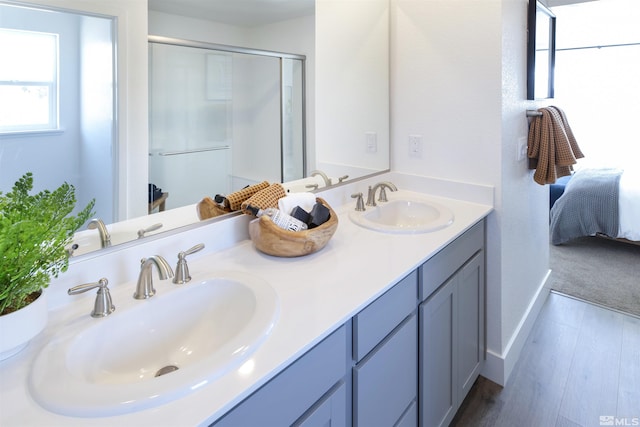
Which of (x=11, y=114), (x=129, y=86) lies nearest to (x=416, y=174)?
(x=129, y=86)

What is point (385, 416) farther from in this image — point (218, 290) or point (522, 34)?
point (522, 34)

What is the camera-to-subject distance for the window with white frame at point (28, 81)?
2.90ft

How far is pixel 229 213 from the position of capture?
1398 mm

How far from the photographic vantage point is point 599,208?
136 inches

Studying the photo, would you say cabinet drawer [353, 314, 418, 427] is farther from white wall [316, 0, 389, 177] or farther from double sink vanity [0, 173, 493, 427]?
white wall [316, 0, 389, 177]

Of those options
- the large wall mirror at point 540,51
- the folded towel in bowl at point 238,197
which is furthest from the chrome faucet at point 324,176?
the large wall mirror at point 540,51

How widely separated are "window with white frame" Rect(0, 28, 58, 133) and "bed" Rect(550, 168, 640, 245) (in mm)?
3816

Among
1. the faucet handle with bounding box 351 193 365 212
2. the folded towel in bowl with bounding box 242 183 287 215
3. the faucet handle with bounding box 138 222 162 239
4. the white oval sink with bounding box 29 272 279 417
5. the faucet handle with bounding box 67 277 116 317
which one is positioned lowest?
the white oval sink with bounding box 29 272 279 417

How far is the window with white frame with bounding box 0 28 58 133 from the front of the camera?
0.88m

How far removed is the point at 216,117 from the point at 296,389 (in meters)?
0.87

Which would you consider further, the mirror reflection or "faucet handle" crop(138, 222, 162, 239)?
"faucet handle" crop(138, 222, 162, 239)

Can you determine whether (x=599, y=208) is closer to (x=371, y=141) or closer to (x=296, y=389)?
(x=371, y=141)

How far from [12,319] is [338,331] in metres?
0.63

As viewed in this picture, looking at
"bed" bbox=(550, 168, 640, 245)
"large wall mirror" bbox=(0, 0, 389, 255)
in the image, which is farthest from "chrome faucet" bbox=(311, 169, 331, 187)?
"bed" bbox=(550, 168, 640, 245)
